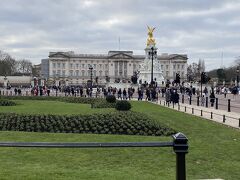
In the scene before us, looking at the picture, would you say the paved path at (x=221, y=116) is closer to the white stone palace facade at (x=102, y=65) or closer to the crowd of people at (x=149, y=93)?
the crowd of people at (x=149, y=93)

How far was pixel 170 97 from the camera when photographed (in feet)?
144

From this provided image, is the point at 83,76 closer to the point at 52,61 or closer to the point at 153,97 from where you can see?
the point at 52,61

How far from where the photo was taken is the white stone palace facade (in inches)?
7549

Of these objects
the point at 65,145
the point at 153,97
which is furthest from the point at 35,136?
the point at 153,97

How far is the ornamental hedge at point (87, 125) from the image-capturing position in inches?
717

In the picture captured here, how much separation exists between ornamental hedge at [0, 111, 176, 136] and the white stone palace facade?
16812 centimetres

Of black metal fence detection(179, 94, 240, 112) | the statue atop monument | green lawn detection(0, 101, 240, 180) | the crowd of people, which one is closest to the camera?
green lawn detection(0, 101, 240, 180)

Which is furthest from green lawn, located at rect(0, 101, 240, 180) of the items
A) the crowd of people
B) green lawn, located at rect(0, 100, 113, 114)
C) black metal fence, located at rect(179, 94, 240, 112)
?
the crowd of people

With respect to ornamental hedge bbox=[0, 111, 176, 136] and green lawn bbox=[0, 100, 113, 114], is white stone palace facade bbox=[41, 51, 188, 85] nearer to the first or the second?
green lawn bbox=[0, 100, 113, 114]

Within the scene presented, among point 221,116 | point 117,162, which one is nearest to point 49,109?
point 221,116

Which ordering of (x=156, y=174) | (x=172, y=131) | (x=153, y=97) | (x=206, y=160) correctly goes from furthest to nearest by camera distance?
1. (x=153, y=97)
2. (x=172, y=131)
3. (x=206, y=160)
4. (x=156, y=174)

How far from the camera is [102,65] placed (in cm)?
19775

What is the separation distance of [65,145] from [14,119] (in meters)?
15.8

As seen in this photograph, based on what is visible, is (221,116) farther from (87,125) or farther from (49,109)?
(49,109)
